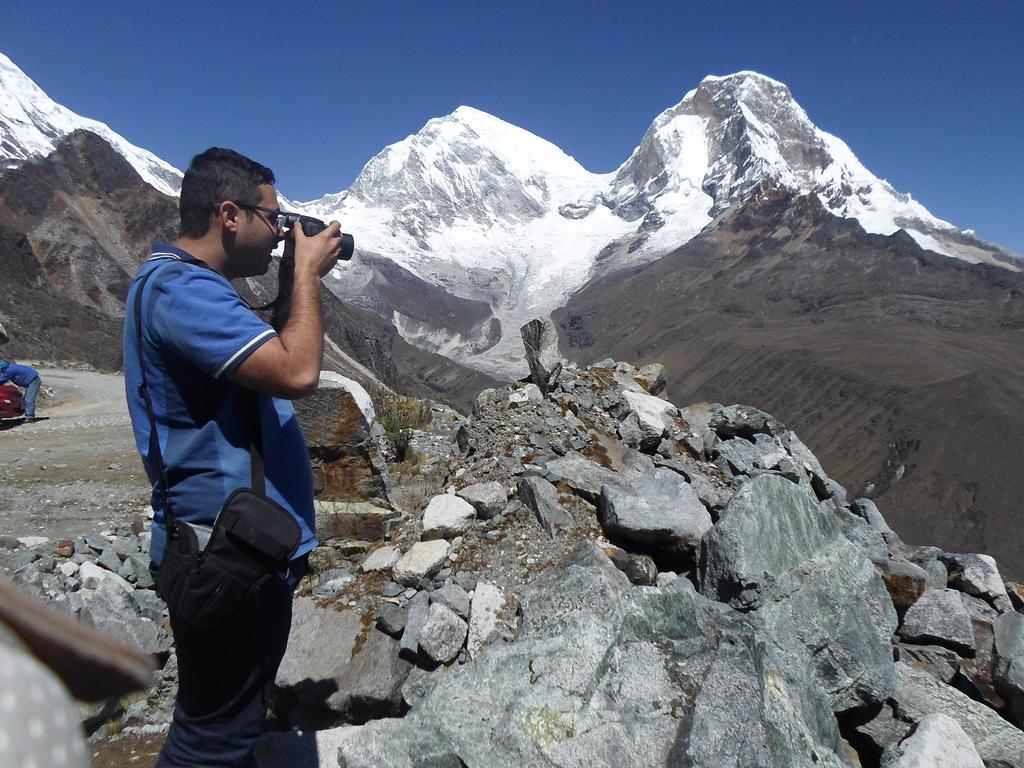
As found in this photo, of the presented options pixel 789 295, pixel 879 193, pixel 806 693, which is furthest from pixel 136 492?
pixel 879 193

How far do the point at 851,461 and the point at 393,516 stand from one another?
53031 millimetres

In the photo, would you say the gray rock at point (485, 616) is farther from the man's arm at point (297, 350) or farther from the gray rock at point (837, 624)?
the man's arm at point (297, 350)

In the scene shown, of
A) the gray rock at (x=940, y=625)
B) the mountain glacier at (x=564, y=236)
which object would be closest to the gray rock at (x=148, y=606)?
the gray rock at (x=940, y=625)

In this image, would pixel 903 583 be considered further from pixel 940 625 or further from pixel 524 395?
pixel 524 395

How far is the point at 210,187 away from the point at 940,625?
15.4 feet

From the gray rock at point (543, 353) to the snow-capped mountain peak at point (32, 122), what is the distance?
13121 cm

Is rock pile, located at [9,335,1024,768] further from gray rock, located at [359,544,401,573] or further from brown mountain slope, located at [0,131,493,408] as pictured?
brown mountain slope, located at [0,131,493,408]

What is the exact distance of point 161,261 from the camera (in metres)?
1.70

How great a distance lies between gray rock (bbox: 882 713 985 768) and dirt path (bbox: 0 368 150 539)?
17.9 ft

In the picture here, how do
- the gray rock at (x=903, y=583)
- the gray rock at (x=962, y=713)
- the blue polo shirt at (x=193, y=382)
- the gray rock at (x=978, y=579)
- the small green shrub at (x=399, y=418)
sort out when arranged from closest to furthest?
the blue polo shirt at (x=193, y=382), the gray rock at (x=962, y=713), the gray rock at (x=903, y=583), the gray rock at (x=978, y=579), the small green shrub at (x=399, y=418)

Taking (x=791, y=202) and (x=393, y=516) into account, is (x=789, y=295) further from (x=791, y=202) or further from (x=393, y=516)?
(x=393, y=516)

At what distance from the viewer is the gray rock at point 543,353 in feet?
23.9

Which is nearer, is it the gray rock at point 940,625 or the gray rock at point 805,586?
the gray rock at point 805,586

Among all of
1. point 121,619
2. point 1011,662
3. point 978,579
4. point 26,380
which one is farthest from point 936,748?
point 26,380
